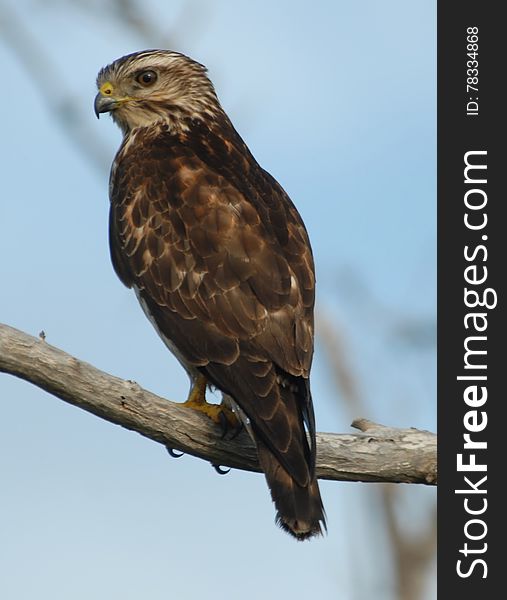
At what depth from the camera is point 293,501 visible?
6.46m

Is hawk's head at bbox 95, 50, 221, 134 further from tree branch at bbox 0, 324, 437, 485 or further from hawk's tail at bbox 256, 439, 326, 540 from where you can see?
hawk's tail at bbox 256, 439, 326, 540

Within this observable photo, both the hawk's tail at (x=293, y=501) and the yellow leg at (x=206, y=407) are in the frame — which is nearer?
the hawk's tail at (x=293, y=501)

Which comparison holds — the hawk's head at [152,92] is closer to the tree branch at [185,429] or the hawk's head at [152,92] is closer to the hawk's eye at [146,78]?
the hawk's eye at [146,78]

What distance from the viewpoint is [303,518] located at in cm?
642

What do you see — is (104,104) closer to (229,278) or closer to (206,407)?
(229,278)

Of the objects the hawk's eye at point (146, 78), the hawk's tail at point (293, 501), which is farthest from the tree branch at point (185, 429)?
the hawk's eye at point (146, 78)

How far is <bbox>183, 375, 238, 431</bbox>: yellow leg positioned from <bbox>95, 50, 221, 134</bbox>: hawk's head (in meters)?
2.02

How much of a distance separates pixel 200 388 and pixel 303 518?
3.97 ft

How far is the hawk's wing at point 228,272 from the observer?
262 inches

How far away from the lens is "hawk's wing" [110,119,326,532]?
21.9 feet

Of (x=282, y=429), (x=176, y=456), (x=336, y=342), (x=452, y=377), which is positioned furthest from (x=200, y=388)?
(x=336, y=342)

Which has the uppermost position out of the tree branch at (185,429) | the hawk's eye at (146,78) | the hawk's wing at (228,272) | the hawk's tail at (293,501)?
the hawk's eye at (146,78)

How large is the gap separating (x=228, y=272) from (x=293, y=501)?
4.31 feet

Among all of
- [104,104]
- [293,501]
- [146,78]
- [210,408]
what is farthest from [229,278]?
[146,78]
